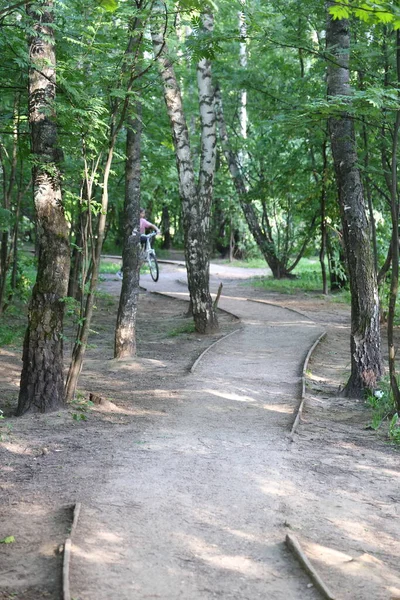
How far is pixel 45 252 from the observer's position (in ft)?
26.8

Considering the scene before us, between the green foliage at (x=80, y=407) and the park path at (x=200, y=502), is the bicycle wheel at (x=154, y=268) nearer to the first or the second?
the park path at (x=200, y=502)

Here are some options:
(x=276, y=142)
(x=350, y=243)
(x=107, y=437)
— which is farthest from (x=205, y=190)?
(x=276, y=142)

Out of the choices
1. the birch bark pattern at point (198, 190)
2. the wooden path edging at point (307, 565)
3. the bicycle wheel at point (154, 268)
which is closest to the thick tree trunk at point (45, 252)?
the wooden path edging at point (307, 565)

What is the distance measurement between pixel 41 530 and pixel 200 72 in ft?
35.9

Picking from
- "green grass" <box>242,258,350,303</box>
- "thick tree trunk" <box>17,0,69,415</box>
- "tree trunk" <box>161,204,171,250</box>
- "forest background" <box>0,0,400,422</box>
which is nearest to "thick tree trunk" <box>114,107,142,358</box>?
"forest background" <box>0,0,400,422</box>

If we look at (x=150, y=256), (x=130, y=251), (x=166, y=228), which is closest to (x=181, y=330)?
(x=130, y=251)

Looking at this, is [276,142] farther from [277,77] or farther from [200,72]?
[200,72]

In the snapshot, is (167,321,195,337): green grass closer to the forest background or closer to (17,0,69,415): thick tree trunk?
the forest background

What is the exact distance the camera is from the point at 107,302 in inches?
763

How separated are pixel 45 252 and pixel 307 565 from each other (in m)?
4.86

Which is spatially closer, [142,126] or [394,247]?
[394,247]

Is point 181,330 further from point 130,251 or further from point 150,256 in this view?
point 150,256

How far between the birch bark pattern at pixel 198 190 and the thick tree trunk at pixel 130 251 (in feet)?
4.96

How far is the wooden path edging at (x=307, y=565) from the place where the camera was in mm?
4147
